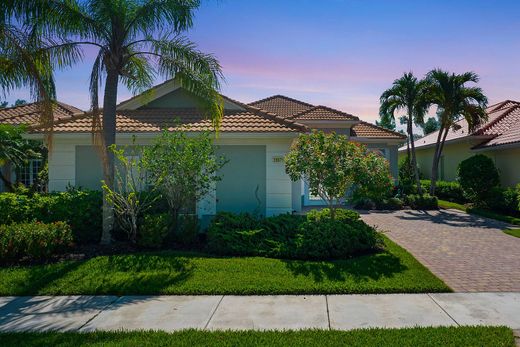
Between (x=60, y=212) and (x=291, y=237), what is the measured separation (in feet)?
18.8

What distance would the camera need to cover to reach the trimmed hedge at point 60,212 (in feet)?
30.6

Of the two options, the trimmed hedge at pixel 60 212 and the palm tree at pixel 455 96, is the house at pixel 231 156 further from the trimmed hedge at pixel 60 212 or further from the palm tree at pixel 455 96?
the palm tree at pixel 455 96

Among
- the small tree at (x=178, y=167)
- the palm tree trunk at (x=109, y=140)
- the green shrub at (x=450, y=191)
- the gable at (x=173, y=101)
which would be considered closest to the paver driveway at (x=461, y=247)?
the green shrub at (x=450, y=191)

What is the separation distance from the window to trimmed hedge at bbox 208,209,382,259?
518 inches

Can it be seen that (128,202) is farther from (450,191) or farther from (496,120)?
(496,120)

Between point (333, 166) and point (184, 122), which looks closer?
point (333, 166)

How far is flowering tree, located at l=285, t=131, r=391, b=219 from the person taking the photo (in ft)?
31.4

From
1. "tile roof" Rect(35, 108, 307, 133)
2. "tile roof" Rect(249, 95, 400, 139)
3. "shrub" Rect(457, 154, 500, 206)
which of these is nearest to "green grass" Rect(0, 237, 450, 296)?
"tile roof" Rect(35, 108, 307, 133)

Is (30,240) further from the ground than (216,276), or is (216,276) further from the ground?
(30,240)

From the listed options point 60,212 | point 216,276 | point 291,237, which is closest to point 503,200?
point 291,237

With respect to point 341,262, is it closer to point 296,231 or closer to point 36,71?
point 296,231

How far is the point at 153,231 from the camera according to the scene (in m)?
9.19

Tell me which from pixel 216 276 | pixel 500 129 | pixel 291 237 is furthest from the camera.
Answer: pixel 500 129

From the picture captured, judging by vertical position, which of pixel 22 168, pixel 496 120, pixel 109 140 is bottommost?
pixel 22 168
